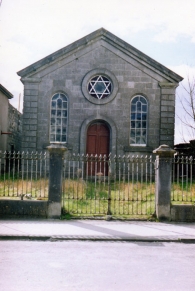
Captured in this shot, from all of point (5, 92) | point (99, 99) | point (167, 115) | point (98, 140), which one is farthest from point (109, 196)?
point (5, 92)

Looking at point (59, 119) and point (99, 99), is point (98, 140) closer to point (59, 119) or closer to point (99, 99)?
point (99, 99)

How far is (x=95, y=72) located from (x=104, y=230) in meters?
11.0

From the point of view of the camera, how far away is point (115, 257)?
6.95 meters

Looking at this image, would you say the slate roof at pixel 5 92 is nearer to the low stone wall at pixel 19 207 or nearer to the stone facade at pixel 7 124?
the stone facade at pixel 7 124

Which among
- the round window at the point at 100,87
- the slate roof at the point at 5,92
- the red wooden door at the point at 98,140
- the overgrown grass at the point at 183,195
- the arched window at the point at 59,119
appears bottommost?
the overgrown grass at the point at 183,195

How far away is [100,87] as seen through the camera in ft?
61.9

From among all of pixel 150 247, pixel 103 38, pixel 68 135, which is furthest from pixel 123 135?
pixel 150 247

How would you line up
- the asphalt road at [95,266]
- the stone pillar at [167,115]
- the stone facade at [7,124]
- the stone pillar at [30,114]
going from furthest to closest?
the stone facade at [7,124] → the stone pillar at [167,115] → the stone pillar at [30,114] → the asphalt road at [95,266]

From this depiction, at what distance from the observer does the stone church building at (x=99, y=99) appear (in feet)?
61.1

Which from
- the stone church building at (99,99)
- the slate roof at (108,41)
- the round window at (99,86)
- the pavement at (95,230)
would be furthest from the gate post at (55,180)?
the slate roof at (108,41)

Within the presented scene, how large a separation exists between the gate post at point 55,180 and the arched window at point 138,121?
8424 millimetres

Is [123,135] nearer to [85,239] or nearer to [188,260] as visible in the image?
[85,239]

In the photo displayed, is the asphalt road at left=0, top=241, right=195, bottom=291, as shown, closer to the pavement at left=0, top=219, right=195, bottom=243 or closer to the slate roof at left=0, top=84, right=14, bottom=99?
the pavement at left=0, top=219, right=195, bottom=243

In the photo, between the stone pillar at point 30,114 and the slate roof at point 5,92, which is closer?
the stone pillar at point 30,114
